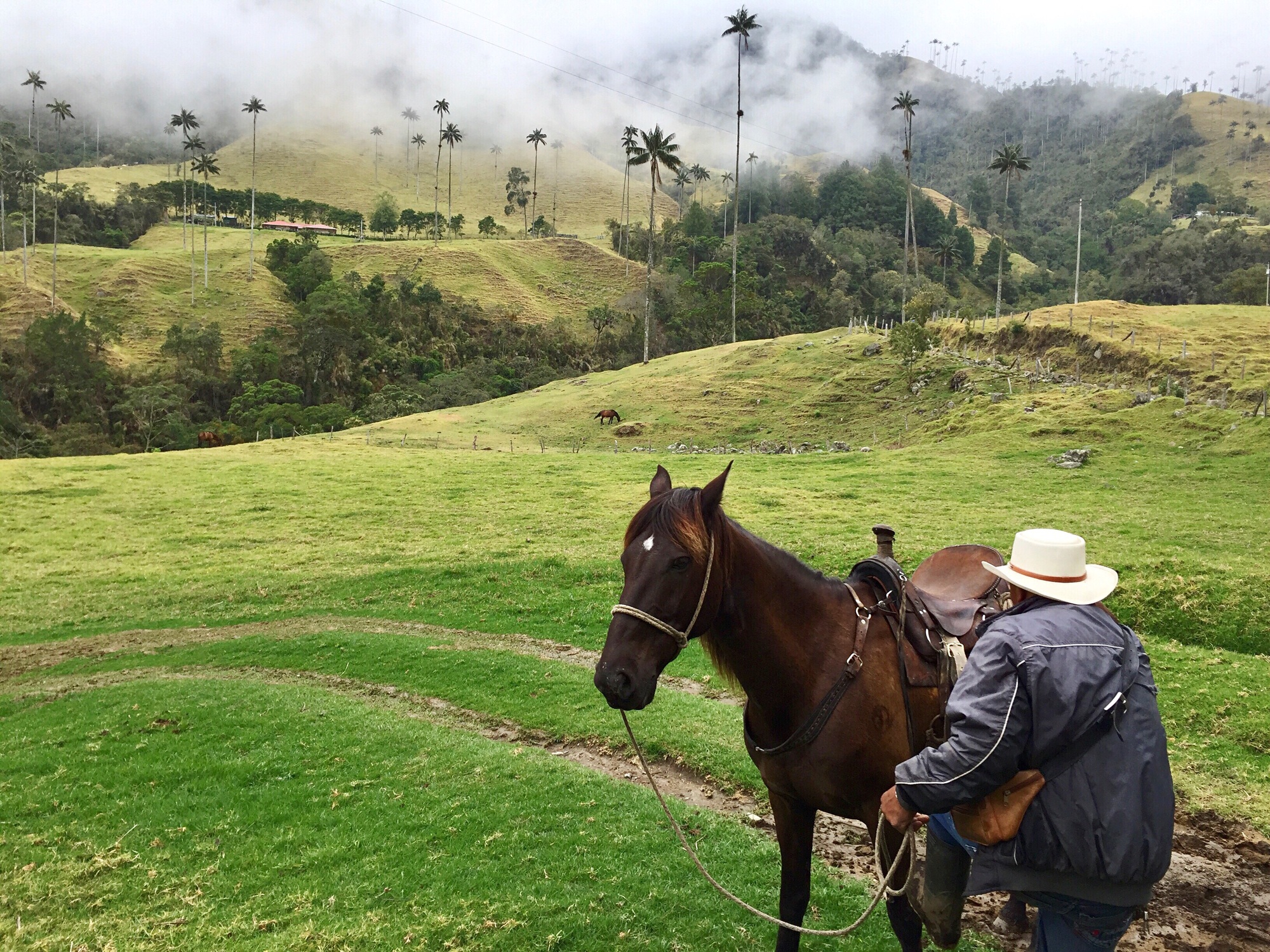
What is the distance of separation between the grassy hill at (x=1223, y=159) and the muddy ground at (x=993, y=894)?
569ft

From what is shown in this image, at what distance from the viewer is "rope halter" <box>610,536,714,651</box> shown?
11.5 feet

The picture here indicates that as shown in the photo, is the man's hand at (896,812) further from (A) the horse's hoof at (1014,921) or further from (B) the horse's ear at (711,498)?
(A) the horse's hoof at (1014,921)

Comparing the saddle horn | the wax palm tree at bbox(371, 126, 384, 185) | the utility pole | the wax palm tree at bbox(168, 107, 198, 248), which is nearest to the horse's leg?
the saddle horn

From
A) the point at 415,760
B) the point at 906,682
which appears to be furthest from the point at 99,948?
the point at 906,682

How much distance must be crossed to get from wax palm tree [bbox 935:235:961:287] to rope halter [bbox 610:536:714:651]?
12226 centimetres

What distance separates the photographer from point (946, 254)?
11850cm

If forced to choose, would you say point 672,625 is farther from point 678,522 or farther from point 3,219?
point 3,219

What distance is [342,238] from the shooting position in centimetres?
12156

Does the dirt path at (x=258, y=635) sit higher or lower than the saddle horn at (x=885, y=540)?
lower

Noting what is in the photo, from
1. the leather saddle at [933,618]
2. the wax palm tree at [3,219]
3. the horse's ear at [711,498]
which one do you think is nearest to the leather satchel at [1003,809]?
the leather saddle at [933,618]

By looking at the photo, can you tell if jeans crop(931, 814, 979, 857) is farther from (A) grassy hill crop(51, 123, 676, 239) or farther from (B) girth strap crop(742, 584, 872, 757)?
(A) grassy hill crop(51, 123, 676, 239)

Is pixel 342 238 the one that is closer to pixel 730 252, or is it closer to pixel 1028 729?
pixel 730 252

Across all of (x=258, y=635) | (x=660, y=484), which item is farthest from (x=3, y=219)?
(x=660, y=484)

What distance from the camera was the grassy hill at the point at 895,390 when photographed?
116ft
